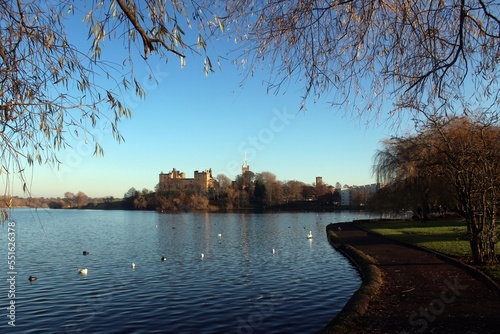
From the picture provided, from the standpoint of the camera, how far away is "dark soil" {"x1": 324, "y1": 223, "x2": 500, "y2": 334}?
7414 mm

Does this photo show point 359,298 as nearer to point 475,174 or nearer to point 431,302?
point 431,302

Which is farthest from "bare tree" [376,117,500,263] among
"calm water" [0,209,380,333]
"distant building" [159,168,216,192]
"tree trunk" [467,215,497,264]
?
"distant building" [159,168,216,192]

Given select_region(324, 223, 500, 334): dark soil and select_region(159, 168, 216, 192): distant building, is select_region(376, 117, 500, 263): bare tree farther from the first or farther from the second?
select_region(159, 168, 216, 192): distant building

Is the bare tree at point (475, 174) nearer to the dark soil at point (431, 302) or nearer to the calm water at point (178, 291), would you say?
the dark soil at point (431, 302)

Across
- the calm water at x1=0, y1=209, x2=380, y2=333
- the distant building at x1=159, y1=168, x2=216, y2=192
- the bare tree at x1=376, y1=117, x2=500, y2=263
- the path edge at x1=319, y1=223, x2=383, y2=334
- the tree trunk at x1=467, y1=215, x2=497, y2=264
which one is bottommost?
the calm water at x1=0, y1=209, x2=380, y2=333

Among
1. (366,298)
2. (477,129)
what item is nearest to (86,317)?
(366,298)

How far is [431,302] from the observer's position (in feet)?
30.0

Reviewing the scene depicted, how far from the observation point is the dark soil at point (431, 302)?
7.41 m

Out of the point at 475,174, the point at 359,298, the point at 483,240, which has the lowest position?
the point at 359,298

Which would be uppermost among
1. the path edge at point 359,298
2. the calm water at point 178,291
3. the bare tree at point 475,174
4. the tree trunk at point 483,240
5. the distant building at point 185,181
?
the distant building at point 185,181

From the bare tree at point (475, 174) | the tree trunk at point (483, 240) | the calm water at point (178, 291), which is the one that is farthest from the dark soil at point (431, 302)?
the calm water at point (178, 291)

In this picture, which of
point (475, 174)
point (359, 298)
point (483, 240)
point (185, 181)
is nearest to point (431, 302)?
point (359, 298)

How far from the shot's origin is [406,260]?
1584 cm

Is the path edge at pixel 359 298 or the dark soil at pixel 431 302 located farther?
the path edge at pixel 359 298
